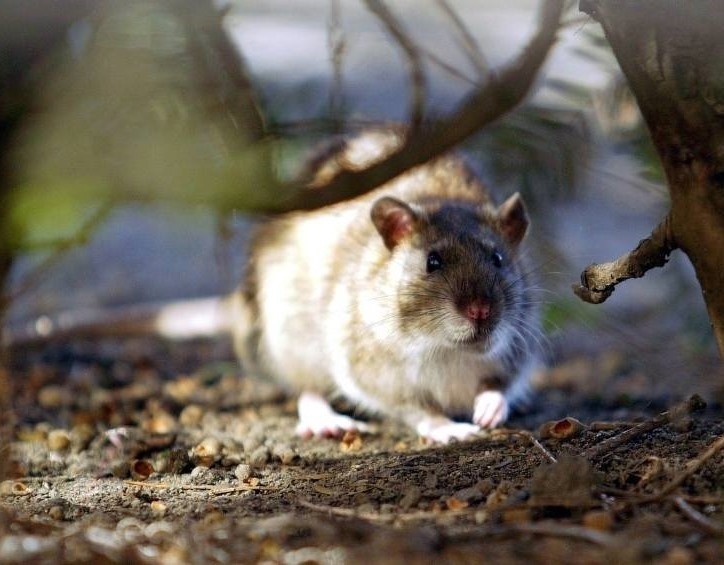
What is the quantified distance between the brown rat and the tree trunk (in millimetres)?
1254

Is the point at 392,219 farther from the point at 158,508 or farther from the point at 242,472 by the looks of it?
the point at 158,508

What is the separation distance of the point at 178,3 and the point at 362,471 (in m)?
1.86

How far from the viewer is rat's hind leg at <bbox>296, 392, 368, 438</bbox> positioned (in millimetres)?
4730

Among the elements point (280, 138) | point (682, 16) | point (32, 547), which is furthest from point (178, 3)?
point (32, 547)

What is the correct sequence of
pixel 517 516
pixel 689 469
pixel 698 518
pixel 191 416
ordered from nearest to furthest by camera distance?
pixel 698 518
pixel 517 516
pixel 689 469
pixel 191 416

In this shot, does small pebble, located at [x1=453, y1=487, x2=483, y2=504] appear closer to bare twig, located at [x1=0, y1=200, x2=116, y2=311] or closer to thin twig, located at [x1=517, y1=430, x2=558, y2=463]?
thin twig, located at [x1=517, y1=430, x2=558, y2=463]

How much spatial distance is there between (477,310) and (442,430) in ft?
2.30

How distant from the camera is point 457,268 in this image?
4371mm

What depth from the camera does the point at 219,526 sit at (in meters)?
2.73

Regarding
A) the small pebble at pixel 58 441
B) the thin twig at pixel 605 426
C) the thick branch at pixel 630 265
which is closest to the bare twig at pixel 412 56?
the thick branch at pixel 630 265

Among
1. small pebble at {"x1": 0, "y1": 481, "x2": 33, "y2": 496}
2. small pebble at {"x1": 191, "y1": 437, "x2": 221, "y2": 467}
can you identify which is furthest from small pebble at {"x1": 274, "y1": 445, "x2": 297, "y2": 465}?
small pebble at {"x1": 0, "y1": 481, "x2": 33, "y2": 496}

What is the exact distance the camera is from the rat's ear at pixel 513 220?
15.5 ft

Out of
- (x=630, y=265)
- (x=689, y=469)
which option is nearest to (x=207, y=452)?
(x=630, y=265)

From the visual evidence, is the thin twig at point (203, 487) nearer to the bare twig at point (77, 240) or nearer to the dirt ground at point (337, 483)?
the dirt ground at point (337, 483)
